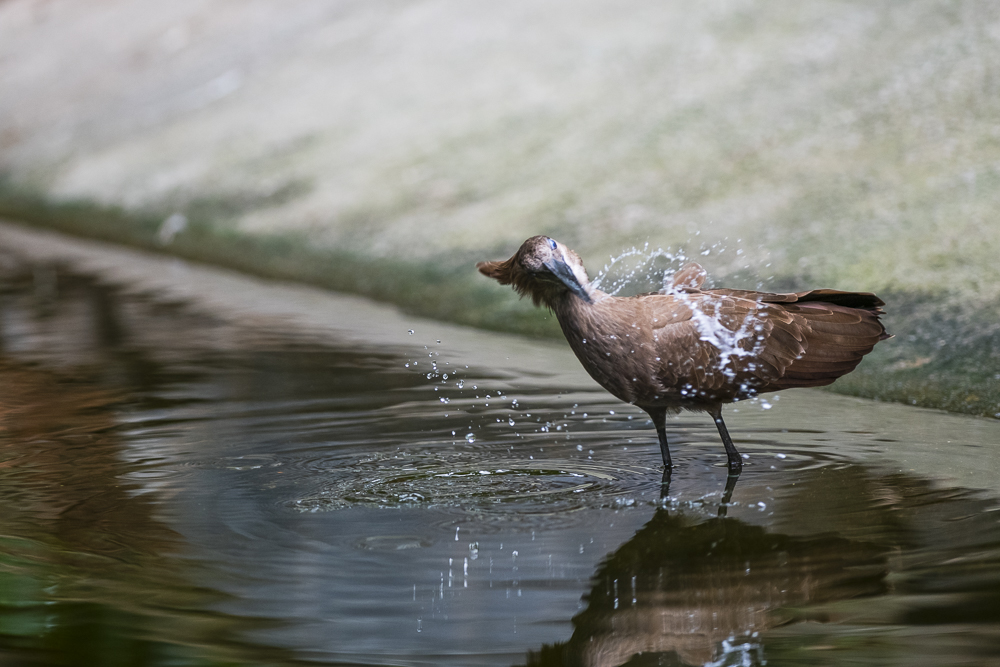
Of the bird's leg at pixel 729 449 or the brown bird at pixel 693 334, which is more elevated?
the brown bird at pixel 693 334

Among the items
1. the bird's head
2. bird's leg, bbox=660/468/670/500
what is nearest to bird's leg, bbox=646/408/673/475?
bird's leg, bbox=660/468/670/500

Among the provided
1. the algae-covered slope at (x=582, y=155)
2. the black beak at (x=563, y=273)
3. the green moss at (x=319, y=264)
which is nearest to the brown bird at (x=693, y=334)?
the black beak at (x=563, y=273)

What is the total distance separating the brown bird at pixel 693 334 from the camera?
4891 mm

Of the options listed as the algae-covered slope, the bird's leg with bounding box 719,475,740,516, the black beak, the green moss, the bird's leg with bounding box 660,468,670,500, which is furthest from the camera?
the green moss

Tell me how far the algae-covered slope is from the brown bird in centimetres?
146

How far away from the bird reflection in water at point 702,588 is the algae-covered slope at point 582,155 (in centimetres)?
240

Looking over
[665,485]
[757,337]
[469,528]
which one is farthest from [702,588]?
[757,337]

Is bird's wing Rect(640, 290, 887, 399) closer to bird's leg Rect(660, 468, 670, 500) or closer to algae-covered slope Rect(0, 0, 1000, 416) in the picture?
bird's leg Rect(660, 468, 670, 500)

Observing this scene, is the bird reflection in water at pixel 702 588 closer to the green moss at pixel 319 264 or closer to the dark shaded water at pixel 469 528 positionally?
the dark shaded water at pixel 469 528

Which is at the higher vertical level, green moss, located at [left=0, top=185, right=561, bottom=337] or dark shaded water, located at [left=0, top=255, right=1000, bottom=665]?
green moss, located at [left=0, top=185, right=561, bottom=337]

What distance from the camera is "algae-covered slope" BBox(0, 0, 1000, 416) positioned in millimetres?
8484

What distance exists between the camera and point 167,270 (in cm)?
1212

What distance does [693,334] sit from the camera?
5059 mm

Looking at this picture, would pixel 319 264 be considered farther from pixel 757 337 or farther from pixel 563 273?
pixel 563 273
